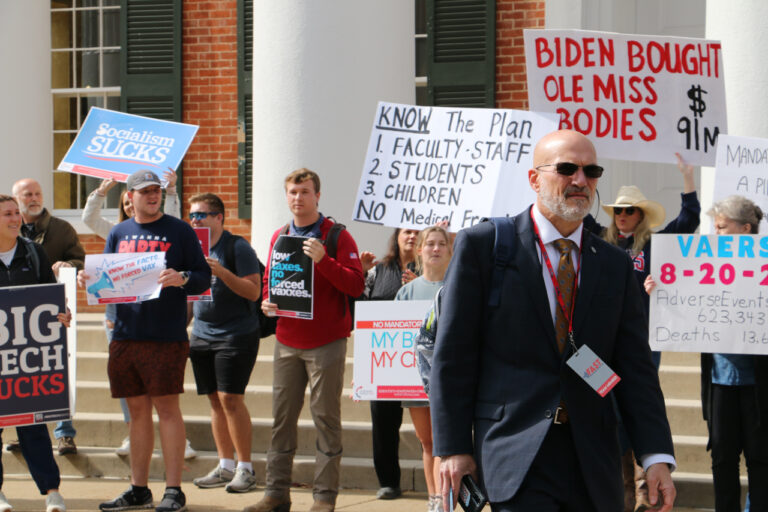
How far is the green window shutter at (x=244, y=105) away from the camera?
11414 mm

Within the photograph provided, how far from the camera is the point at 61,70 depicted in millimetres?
12508

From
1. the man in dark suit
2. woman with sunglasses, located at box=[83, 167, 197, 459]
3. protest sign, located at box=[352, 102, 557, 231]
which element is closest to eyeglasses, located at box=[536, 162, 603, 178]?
the man in dark suit

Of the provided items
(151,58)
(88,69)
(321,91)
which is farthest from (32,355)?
(88,69)

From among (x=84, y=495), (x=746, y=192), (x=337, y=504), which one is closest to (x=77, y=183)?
(x=84, y=495)

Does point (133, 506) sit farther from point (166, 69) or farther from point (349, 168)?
point (166, 69)

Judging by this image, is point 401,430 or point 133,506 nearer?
point 133,506

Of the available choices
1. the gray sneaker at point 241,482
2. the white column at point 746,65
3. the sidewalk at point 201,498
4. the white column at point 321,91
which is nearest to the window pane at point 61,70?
the white column at point 321,91

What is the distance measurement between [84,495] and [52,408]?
1.04 m

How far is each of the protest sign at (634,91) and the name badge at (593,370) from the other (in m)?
3.23

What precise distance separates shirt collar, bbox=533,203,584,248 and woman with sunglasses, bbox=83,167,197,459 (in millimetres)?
4402

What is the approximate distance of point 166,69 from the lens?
1172cm

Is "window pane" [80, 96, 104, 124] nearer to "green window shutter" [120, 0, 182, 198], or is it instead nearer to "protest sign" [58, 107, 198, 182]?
"green window shutter" [120, 0, 182, 198]

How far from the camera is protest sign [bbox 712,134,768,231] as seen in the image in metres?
6.66

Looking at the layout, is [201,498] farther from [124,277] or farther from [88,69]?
[88,69]
